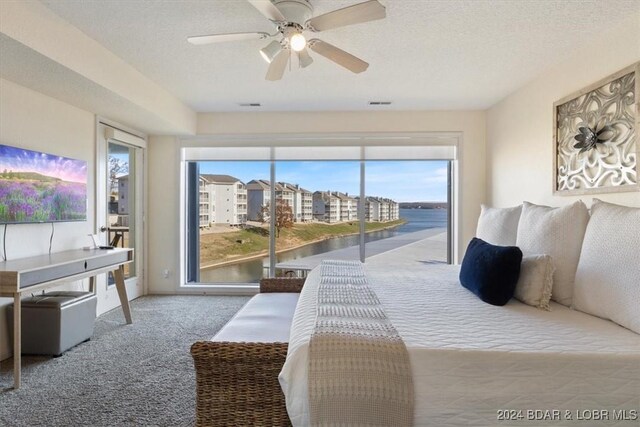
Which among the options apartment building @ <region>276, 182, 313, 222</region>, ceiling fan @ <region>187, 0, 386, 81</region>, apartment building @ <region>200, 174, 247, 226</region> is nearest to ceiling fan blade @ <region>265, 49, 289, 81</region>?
ceiling fan @ <region>187, 0, 386, 81</region>

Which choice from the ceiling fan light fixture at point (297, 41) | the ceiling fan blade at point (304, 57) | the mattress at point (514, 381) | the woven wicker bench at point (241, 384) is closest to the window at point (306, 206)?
the ceiling fan blade at point (304, 57)

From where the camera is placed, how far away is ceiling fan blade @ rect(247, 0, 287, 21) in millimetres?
1702

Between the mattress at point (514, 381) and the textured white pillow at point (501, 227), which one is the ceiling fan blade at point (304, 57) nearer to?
the mattress at point (514, 381)

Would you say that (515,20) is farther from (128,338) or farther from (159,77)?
(128,338)

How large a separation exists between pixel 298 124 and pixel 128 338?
3010mm

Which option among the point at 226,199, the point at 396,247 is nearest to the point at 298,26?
the point at 226,199

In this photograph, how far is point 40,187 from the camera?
2840 millimetres

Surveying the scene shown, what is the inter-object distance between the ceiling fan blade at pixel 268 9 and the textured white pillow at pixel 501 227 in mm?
2136

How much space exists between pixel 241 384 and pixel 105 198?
10.6 ft

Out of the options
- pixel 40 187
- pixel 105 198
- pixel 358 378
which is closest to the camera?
pixel 358 378

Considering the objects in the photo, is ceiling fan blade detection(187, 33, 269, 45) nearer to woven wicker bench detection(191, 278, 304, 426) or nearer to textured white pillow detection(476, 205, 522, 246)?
woven wicker bench detection(191, 278, 304, 426)

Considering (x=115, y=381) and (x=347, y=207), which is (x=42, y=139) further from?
(x=347, y=207)

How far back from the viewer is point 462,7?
2.12m

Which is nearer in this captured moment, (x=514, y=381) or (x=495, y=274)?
(x=514, y=381)
